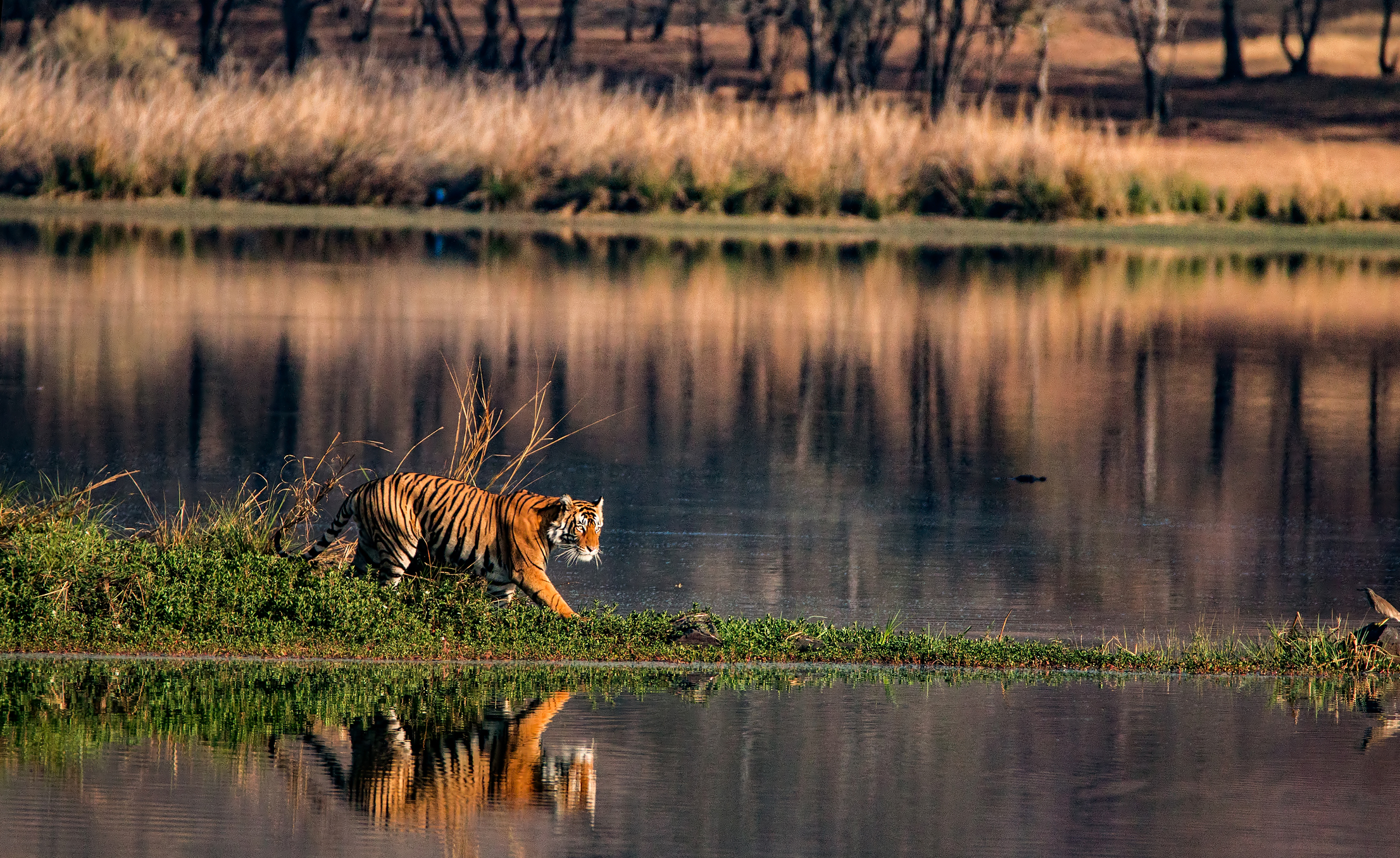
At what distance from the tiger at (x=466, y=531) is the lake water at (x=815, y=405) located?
1.18 m

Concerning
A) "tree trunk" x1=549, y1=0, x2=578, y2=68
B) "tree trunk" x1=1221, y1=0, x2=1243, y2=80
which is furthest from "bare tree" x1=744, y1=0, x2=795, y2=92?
"tree trunk" x1=1221, y1=0, x2=1243, y2=80

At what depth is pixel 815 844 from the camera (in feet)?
24.6

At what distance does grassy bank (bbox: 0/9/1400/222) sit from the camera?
38.4 m

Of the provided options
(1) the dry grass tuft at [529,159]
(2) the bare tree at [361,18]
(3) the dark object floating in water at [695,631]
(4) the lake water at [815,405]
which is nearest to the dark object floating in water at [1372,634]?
(4) the lake water at [815,405]

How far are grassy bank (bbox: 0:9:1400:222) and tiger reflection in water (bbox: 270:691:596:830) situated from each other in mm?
30668

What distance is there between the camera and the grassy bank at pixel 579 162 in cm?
3841

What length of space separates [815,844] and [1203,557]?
20.6 ft

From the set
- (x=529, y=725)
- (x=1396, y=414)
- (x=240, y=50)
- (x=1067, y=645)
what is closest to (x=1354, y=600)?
(x=1067, y=645)

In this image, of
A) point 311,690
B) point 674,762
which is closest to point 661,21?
point 311,690

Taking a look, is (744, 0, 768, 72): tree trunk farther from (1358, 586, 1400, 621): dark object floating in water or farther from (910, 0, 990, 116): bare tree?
(1358, 586, 1400, 621): dark object floating in water

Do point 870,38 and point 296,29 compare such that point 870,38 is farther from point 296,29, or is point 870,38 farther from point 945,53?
point 296,29

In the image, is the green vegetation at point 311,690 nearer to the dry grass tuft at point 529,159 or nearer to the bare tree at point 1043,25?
the dry grass tuft at point 529,159

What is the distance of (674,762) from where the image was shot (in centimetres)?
839

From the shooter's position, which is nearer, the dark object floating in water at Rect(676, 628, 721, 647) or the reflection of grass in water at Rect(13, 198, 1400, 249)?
the dark object floating in water at Rect(676, 628, 721, 647)
